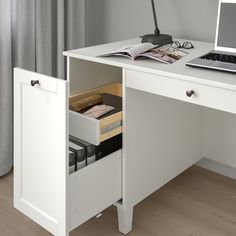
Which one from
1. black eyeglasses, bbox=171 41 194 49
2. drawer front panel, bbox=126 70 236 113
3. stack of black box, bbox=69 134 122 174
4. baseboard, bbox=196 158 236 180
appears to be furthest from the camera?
baseboard, bbox=196 158 236 180

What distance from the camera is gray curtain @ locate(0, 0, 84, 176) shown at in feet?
7.33

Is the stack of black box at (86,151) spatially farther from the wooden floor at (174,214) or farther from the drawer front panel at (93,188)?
the wooden floor at (174,214)

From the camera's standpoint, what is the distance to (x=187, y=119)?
6.96ft

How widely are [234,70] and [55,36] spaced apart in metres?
1.31

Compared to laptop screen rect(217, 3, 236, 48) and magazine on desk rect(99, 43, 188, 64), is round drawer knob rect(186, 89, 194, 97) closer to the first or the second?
magazine on desk rect(99, 43, 188, 64)

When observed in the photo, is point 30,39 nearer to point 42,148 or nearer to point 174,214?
point 42,148

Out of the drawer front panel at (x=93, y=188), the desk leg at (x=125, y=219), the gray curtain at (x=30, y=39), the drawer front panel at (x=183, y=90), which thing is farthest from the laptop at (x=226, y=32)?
the gray curtain at (x=30, y=39)

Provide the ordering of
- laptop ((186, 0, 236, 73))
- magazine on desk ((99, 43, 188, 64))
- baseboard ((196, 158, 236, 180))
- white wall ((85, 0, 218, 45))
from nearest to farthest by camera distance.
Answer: magazine on desk ((99, 43, 188, 64)) → laptop ((186, 0, 236, 73)) → white wall ((85, 0, 218, 45)) → baseboard ((196, 158, 236, 180))

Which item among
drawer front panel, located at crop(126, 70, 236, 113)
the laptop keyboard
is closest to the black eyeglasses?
the laptop keyboard

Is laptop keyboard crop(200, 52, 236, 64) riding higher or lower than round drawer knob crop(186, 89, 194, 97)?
higher

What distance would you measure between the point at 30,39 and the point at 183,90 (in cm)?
114

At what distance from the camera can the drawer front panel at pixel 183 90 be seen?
4.64ft

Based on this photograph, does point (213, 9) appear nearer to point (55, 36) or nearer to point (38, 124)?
point (55, 36)

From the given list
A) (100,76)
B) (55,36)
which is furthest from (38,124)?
(55,36)
